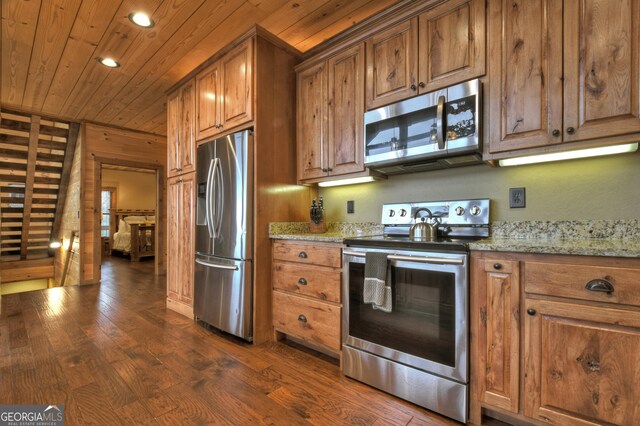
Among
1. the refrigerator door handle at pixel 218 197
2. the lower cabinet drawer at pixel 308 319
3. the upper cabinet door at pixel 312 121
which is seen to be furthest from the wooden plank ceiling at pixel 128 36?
the lower cabinet drawer at pixel 308 319

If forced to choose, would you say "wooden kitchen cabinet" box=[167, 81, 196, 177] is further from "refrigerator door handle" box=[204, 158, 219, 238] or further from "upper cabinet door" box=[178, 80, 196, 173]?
"refrigerator door handle" box=[204, 158, 219, 238]

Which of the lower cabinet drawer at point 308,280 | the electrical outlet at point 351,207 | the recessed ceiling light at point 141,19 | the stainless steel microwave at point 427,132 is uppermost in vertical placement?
the recessed ceiling light at point 141,19

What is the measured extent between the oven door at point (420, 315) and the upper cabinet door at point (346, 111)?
77cm

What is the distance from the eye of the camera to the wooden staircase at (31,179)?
4289 millimetres

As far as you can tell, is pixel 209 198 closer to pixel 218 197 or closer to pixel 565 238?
pixel 218 197

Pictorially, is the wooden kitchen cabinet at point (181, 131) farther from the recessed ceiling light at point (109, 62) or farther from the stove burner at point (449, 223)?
the stove burner at point (449, 223)

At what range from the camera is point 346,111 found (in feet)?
7.54

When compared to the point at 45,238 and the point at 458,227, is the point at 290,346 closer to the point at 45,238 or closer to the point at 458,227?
the point at 458,227

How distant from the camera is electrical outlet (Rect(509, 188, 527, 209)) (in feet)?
5.90

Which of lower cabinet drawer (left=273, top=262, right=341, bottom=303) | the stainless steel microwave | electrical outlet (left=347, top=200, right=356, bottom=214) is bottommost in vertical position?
lower cabinet drawer (left=273, top=262, right=341, bottom=303)

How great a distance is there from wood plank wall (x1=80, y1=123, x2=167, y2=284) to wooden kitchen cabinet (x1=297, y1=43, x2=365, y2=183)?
12.4 feet

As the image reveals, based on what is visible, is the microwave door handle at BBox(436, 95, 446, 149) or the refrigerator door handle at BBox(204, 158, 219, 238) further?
the refrigerator door handle at BBox(204, 158, 219, 238)

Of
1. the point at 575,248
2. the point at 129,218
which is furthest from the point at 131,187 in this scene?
the point at 575,248

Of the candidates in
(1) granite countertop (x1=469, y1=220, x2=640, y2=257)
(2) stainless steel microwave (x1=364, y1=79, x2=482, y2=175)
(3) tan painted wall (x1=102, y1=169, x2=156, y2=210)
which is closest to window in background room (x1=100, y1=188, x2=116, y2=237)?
(3) tan painted wall (x1=102, y1=169, x2=156, y2=210)
